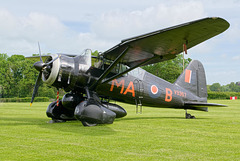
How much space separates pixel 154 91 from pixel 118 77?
2.32m

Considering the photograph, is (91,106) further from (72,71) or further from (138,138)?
(138,138)

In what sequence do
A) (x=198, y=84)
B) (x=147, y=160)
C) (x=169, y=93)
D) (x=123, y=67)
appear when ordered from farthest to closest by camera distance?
(x=198, y=84)
(x=169, y=93)
(x=123, y=67)
(x=147, y=160)

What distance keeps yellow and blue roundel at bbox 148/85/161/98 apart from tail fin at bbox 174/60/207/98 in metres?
1.93

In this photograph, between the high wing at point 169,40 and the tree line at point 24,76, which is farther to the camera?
the tree line at point 24,76

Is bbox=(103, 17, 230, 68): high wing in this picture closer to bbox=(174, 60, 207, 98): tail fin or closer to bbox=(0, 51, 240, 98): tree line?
bbox=(174, 60, 207, 98): tail fin

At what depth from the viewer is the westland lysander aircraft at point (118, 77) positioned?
8.84 meters

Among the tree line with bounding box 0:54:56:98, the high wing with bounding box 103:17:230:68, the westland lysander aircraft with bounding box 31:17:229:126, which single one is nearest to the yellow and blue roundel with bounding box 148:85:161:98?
the westland lysander aircraft with bounding box 31:17:229:126

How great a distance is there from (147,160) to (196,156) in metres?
1.00

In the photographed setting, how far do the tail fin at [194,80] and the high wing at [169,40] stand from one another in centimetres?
375

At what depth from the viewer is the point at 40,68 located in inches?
386

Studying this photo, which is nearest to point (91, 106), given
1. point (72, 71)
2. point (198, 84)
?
point (72, 71)

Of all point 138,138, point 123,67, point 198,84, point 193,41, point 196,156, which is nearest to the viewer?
point 196,156

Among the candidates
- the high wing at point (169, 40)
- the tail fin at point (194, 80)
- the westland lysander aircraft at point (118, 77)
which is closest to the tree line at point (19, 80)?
the tail fin at point (194, 80)

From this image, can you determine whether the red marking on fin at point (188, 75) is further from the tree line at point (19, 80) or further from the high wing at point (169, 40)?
the tree line at point (19, 80)
